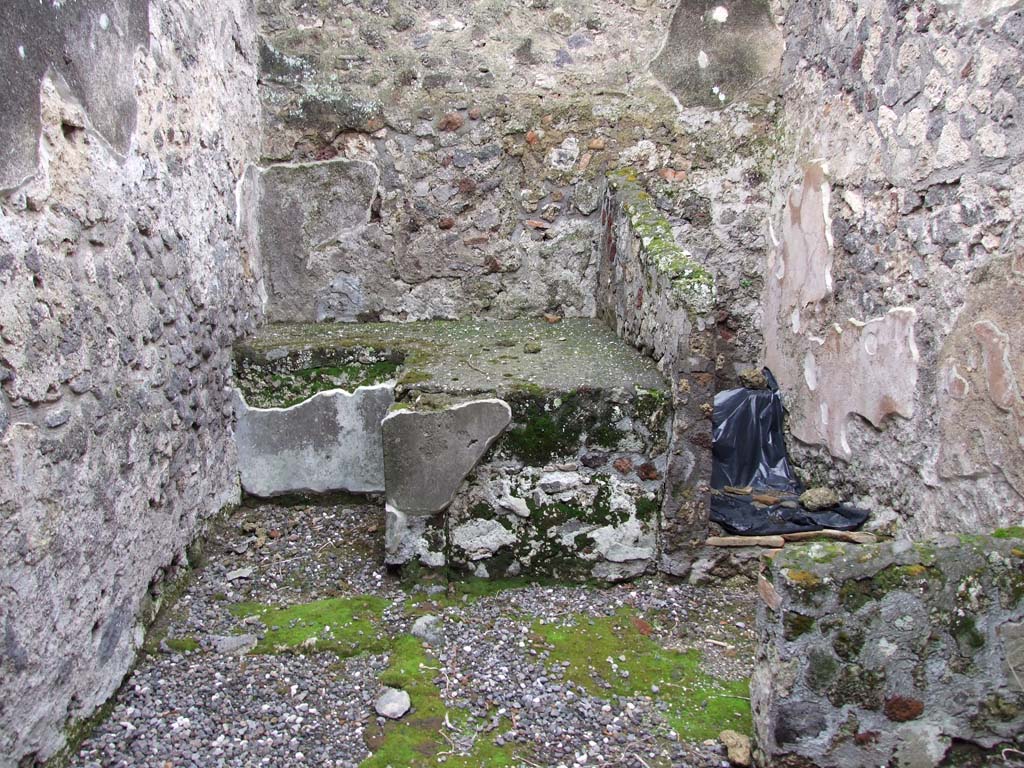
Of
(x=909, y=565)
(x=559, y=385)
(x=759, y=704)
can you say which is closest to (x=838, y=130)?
(x=559, y=385)

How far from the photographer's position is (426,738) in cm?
213

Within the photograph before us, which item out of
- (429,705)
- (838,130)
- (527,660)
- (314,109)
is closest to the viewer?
(429,705)

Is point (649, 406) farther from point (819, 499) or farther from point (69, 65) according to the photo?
point (69, 65)

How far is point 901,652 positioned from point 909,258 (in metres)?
1.70

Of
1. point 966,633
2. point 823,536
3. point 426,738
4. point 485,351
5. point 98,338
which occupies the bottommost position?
point 426,738

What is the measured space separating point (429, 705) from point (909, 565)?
4.64ft

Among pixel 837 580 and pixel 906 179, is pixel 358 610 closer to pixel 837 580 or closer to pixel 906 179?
pixel 837 580

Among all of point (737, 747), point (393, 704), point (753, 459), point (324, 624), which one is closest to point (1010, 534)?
point (737, 747)

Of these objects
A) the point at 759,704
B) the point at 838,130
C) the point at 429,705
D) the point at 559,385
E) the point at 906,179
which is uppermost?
the point at 838,130

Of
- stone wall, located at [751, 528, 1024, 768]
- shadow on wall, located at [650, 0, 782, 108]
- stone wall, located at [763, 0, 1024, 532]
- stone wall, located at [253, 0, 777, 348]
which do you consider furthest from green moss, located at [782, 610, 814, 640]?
shadow on wall, located at [650, 0, 782, 108]

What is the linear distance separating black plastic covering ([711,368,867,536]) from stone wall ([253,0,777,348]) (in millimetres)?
467

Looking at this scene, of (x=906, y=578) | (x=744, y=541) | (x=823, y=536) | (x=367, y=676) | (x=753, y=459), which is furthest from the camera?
(x=753, y=459)

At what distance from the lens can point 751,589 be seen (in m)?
2.94

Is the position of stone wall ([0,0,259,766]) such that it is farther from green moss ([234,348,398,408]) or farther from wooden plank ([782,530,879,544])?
wooden plank ([782,530,879,544])
